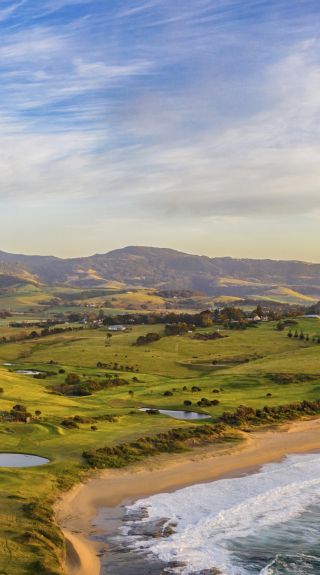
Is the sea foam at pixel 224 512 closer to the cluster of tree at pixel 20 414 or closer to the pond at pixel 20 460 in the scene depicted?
the pond at pixel 20 460

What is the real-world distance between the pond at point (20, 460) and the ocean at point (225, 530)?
12.2 metres

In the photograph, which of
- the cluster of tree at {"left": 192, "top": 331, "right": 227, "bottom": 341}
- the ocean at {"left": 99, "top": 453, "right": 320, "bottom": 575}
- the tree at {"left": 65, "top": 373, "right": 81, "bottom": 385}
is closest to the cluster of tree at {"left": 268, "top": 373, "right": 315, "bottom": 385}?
the tree at {"left": 65, "top": 373, "right": 81, "bottom": 385}

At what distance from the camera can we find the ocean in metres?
34.9

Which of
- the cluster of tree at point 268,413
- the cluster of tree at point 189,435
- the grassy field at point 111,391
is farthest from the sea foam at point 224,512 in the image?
the cluster of tree at point 268,413

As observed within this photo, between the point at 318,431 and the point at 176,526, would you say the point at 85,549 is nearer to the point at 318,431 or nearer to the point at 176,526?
the point at 176,526

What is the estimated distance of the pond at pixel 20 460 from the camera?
53.7m

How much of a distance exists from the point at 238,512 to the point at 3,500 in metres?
16.8

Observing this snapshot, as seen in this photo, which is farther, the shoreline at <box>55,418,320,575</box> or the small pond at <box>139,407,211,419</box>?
the small pond at <box>139,407,211,419</box>

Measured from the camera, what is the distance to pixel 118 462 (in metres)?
55.8

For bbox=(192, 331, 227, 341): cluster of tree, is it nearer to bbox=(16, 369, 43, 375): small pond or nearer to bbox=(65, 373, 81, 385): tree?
bbox=(16, 369, 43, 375): small pond

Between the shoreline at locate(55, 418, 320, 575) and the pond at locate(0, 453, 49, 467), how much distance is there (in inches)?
232

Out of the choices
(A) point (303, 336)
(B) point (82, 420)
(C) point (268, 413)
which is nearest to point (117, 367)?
(A) point (303, 336)

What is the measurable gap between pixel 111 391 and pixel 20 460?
48301mm

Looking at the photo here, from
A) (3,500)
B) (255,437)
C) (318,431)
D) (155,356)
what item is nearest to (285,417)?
(318,431)
